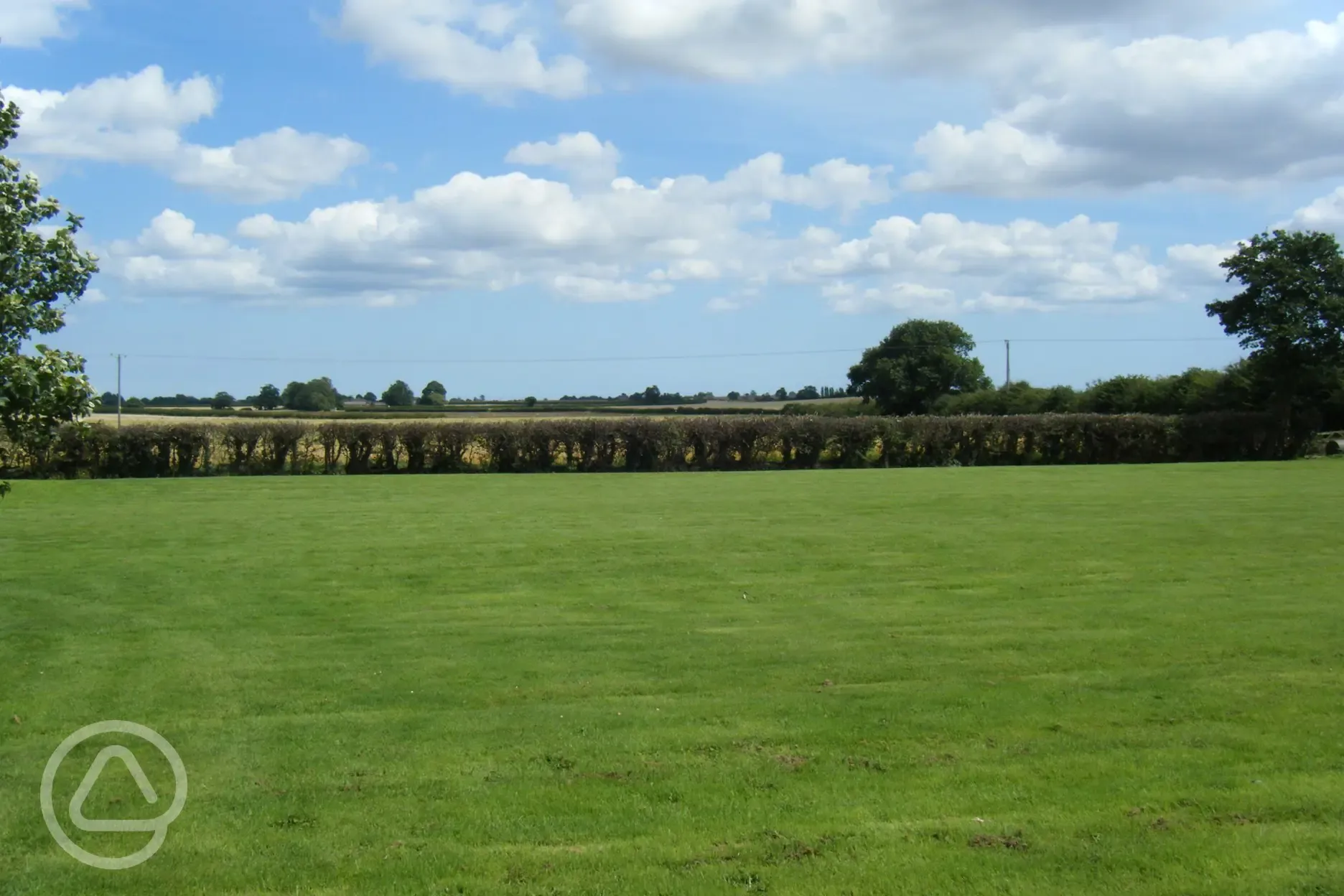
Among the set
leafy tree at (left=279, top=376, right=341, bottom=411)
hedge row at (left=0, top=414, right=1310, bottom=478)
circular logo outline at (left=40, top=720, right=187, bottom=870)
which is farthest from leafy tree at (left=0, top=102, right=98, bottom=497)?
leafy tree at (left=279, top=376, right=341, bottom=411)

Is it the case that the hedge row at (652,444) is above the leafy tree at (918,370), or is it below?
below

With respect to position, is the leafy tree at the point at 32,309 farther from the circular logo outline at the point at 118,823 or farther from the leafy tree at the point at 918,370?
the leafy tree at the point at 918,370

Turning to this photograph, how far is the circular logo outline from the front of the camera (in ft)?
15.9

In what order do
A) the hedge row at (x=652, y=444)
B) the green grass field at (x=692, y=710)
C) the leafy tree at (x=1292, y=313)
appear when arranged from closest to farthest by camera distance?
the green grass field at (x=692, y=710), the hedge row at (x=652, y=444), the leafy tree at (x=1292, y=313)

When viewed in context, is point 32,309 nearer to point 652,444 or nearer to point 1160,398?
point 652,444

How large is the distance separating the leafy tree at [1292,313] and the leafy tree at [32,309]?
39582 millimetres

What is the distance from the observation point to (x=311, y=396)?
7619 cm

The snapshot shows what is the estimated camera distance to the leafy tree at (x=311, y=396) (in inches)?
2960

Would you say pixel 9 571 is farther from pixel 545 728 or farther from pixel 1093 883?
pixel 1093 883

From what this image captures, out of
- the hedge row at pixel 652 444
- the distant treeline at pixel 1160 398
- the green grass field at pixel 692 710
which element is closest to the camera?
the green grass field at pixel 692 710

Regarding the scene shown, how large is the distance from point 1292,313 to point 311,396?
58198mm

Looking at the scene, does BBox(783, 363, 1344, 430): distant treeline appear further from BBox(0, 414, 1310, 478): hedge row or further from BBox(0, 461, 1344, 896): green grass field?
BBox(0, 461, 1344, 896): green grass field

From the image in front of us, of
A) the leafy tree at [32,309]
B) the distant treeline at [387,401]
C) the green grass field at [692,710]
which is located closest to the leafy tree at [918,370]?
the distant treeline at [387,401]

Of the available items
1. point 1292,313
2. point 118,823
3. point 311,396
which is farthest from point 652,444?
point 311,396
